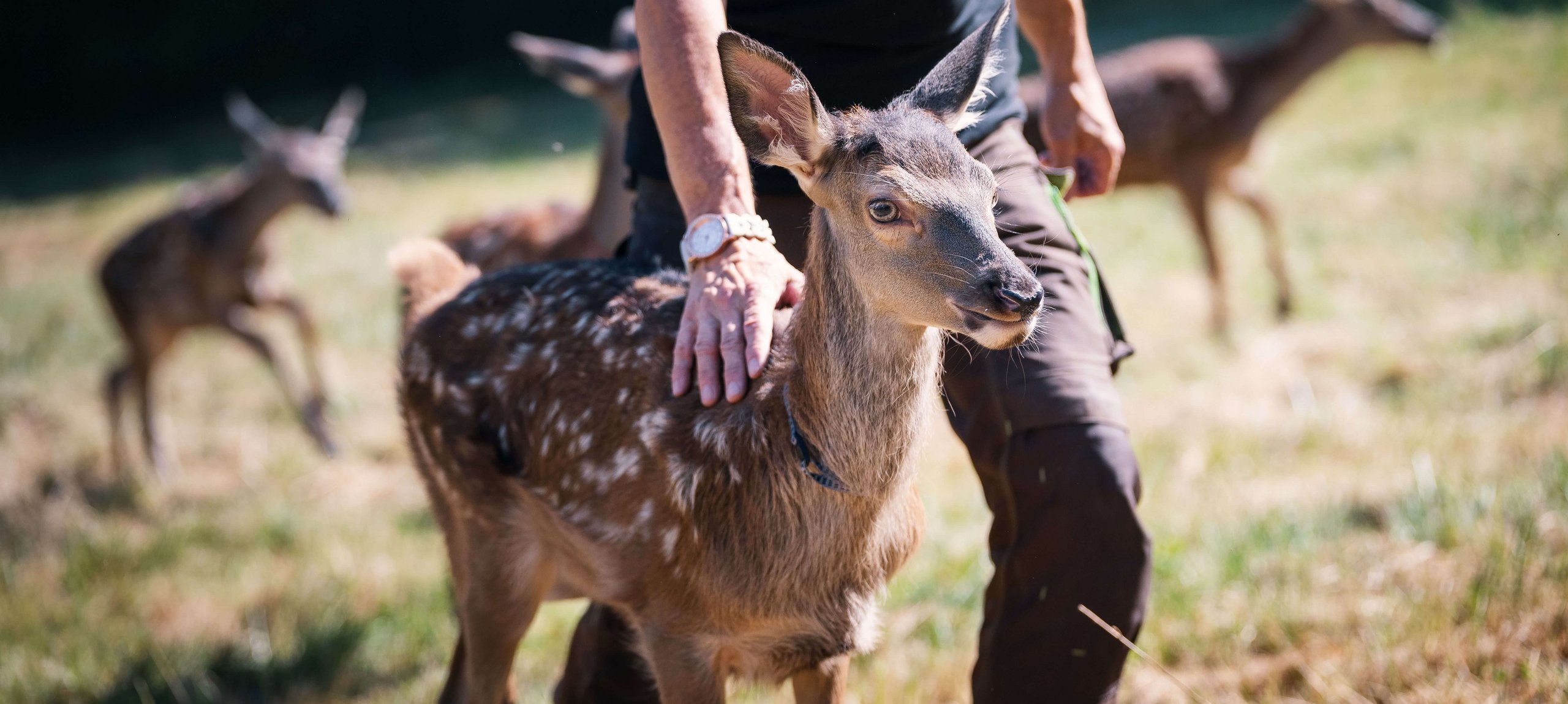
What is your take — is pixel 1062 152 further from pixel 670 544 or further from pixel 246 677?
pixel 246 677

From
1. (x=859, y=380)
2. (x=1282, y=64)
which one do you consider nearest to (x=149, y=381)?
(x=859, y=380)

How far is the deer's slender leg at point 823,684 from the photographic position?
2.67 metres

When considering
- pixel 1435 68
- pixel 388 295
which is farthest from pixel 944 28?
pixel 1435 68

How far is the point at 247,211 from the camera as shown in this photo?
8.30 m

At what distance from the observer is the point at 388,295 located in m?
9.70

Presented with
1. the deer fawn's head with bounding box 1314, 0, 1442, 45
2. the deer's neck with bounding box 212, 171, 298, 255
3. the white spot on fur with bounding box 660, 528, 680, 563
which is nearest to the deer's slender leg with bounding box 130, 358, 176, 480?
the deer's neck with bounding box 212, 171, 298, 255

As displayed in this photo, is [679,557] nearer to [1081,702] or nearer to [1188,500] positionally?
[1081,702]

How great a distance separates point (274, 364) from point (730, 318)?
5.77 m

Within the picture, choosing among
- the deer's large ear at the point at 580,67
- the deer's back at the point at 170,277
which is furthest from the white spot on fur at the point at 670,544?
the deer's back at the point at 170,277

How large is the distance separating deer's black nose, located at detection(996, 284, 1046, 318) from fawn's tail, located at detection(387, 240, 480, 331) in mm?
1852

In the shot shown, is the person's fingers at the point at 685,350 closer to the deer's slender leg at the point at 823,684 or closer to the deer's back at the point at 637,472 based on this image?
the deer's back at the point at 637,472

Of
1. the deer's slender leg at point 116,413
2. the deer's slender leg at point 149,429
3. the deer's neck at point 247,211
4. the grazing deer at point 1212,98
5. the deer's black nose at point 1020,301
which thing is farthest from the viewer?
the deer's neck at point 247,211

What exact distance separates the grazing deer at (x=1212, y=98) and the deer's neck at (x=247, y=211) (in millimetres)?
5065

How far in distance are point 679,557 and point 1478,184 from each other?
747 cm
